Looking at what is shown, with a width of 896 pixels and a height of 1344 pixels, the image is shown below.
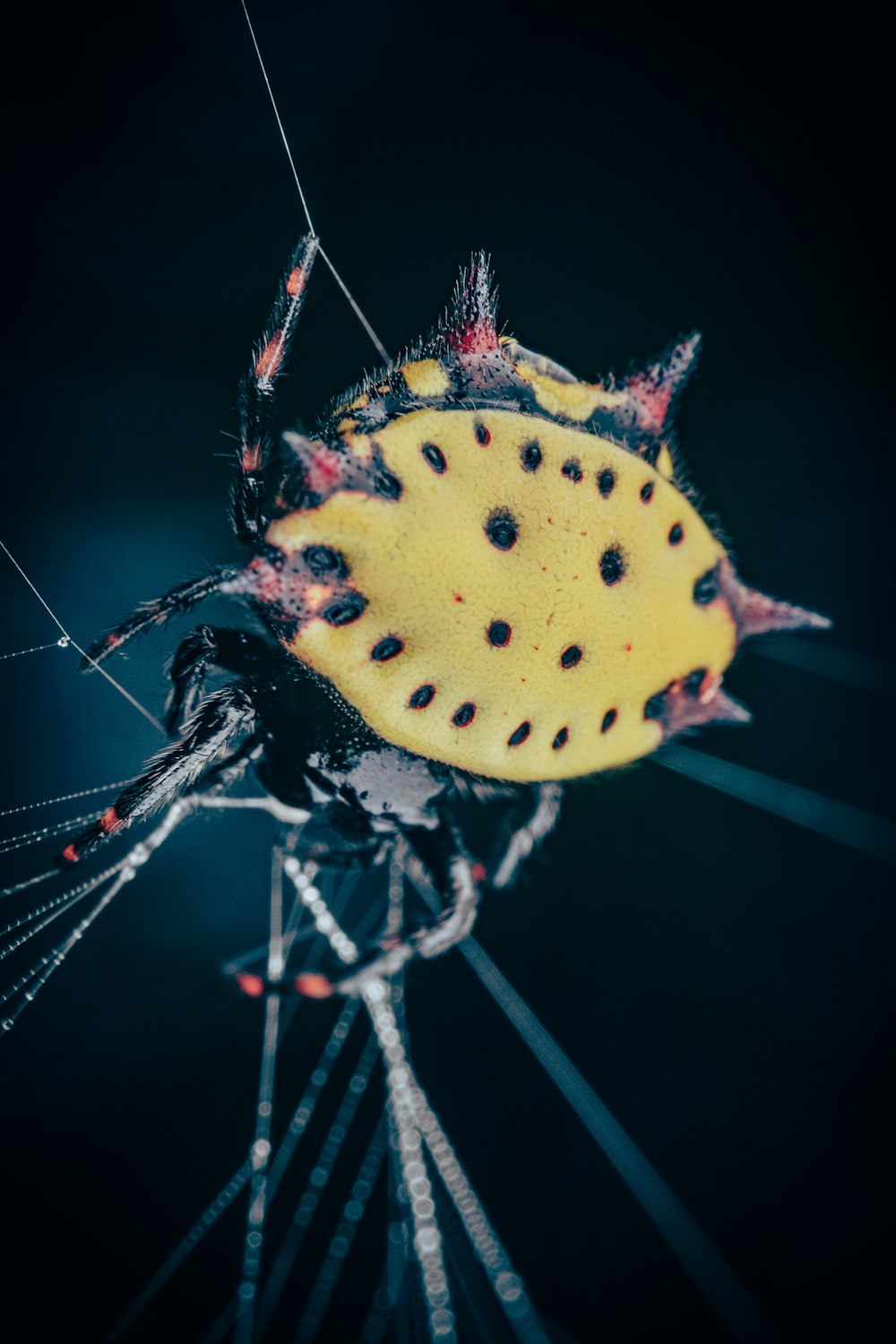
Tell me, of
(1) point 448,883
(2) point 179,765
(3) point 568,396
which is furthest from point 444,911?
(3) point 568,396

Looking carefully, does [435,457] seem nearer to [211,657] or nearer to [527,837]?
[211,657]

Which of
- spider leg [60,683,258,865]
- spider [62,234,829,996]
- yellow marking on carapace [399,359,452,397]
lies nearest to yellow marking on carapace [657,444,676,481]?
spider [62,234,829,996]

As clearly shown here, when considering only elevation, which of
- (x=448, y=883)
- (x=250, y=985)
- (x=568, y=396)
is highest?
(x=568, y=396)

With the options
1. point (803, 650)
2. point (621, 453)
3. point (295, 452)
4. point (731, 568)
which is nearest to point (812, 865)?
point (803, 650)

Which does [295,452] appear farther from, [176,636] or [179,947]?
[179,947]

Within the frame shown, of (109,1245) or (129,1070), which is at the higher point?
(129,1070)

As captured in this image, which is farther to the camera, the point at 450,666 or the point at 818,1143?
the point at 818,1143

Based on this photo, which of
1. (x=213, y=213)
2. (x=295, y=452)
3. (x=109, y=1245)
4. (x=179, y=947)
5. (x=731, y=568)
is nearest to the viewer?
(x=295, y=452)
